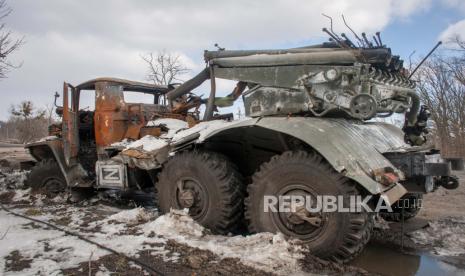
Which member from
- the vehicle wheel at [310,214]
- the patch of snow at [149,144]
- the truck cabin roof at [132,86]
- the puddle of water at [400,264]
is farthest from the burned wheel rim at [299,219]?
the truck cabin roof at [132,86]

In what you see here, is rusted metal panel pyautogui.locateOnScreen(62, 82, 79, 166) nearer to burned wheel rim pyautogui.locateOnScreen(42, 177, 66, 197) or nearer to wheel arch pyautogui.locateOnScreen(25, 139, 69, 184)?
wheel arch pyautogui.locateOnScreen(25, 139, 69, 184)

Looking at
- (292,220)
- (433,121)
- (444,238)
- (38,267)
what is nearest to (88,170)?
(38,267)

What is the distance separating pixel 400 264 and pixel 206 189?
8.21 feet

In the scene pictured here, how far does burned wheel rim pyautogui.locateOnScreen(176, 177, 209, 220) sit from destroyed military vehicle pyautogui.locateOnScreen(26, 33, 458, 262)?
0.5 inches

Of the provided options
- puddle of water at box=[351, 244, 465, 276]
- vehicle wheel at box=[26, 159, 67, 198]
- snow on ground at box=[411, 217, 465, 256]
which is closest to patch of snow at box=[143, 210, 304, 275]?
puddle of water at box=[351, 244, 465, 276]

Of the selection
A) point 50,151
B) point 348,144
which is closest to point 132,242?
point 348,144

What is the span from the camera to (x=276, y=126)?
5.21 meters

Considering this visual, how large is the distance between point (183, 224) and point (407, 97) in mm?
3539

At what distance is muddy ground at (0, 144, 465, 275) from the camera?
4.31 m

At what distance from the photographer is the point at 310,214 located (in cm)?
485

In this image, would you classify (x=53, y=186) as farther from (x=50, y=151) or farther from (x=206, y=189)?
(x=206, y=189)

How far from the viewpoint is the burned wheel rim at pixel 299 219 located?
483 centimetres

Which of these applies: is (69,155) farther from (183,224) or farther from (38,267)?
(38,267)

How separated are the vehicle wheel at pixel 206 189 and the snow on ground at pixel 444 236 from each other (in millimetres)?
2437
